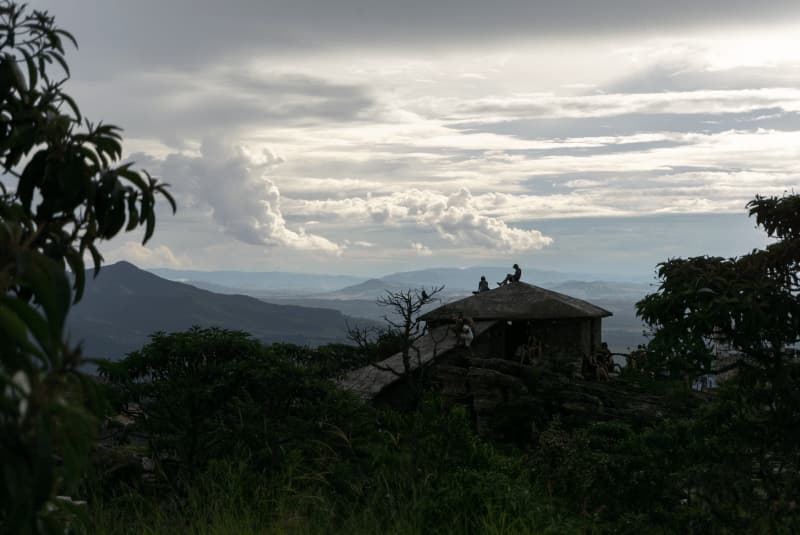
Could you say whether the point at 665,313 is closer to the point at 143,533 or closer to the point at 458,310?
the point at 143,533

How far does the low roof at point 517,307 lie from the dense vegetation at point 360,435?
20917 millimetres

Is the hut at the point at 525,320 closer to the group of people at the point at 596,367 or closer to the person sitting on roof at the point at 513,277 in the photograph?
the person sitting on roof at the point at 513,277

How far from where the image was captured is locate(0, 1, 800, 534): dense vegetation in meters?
4.69

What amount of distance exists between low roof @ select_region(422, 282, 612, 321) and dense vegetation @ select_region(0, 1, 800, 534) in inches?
824

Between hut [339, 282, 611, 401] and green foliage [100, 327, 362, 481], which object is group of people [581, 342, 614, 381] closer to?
hut [339, 282, 611, 401]

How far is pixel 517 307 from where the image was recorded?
35.8 meters

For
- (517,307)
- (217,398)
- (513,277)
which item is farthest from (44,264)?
(513,277)

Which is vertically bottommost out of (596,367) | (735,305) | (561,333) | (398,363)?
(398,363)

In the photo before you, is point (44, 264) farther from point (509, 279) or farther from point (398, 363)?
point (509, 279)

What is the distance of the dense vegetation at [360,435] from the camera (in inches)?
185

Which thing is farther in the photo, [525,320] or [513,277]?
[513,277]

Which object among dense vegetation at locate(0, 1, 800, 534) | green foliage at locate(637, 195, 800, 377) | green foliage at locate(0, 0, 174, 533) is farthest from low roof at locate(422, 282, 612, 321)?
green foliage at locate(0, 0, 174, 533)

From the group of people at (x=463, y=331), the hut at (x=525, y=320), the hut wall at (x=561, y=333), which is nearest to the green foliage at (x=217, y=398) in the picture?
the group of people at (x=463, y=331)

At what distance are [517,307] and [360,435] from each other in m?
24.6
